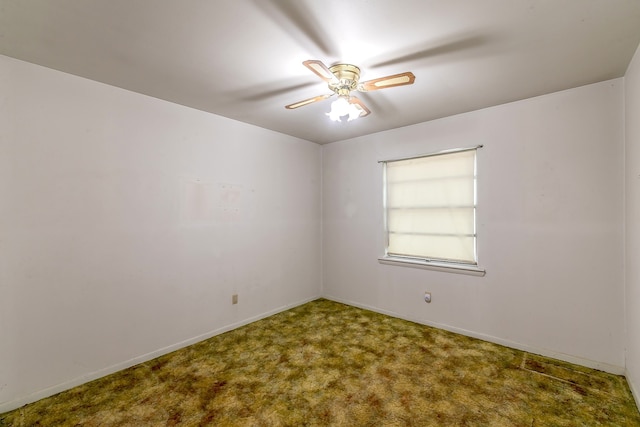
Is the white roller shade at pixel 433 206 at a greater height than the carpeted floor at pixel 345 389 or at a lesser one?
greater

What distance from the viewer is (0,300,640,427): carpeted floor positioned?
76.8 inches

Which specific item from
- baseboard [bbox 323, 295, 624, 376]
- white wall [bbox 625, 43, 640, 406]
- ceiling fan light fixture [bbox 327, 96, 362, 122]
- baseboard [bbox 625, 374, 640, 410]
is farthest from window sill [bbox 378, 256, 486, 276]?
ceiling fan light fixture [bbox 327, 96, 362, 122]

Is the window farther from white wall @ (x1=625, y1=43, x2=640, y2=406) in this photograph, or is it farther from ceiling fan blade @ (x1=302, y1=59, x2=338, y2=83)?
ceiling fan blade @ (x1=302, y1=59, x2=338, y2=83)

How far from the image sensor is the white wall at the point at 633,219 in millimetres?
2066

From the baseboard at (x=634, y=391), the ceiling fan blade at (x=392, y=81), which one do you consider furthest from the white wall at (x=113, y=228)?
the baseboard at (x=634, y=391)

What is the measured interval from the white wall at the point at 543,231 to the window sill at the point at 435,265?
7cm

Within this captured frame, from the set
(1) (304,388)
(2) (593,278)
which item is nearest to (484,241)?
(2) (593,278)

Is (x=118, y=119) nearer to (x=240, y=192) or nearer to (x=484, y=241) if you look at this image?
(x=240, y=192)

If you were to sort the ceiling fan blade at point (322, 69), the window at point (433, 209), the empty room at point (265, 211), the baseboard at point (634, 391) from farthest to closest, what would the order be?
the window at point (433, 209) → the baseboard at point (634, 391) → the empty room at point (265, 211) → the ceiling fan blade at point (322, 69)

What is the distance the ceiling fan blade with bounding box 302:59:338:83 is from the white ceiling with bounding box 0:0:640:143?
13cm

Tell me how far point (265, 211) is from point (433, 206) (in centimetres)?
223

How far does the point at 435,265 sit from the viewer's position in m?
3.47

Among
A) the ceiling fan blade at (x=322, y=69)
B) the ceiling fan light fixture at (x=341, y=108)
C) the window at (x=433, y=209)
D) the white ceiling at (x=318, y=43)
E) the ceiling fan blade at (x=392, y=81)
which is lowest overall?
the window at (x=433, y=209)

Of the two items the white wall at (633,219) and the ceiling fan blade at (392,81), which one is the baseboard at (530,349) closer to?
the white wall at (633,219)
